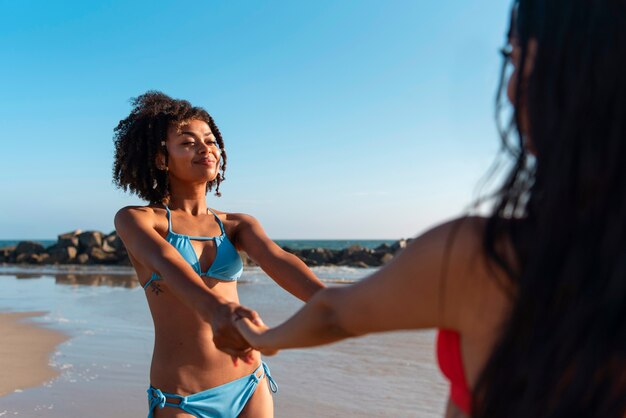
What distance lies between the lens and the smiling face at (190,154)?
10.6 feet

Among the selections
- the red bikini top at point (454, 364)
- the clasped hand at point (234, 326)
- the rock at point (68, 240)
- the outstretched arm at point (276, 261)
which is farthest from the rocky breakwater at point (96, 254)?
the red bikini top at point (454, 364)

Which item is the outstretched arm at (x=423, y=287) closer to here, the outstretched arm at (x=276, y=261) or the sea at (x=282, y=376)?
the outstretched arm at (x=276, y=261)

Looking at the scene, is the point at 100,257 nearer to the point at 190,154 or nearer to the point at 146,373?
the point at 146,373

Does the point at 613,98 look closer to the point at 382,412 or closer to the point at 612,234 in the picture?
the point at 612,234

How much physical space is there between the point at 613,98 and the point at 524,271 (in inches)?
12.6

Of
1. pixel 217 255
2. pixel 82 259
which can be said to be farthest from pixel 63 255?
pixel 217 255

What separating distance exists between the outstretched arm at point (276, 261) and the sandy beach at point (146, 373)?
108 inches

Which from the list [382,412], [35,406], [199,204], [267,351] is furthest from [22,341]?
[267,351]

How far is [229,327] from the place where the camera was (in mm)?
2195

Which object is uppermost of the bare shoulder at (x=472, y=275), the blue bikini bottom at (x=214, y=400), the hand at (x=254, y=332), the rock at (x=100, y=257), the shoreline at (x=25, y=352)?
the bare shoulder at (x=472, y=275)

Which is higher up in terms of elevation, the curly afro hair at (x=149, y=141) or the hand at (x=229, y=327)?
the curly afro hair at (x=149, y=141)

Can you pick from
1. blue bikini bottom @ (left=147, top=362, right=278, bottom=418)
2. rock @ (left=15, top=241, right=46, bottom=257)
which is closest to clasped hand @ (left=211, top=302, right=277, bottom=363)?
blue bikini bottom @ (left=147, top=362, right=278, bottom=418)

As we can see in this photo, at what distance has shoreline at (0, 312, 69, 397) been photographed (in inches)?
263

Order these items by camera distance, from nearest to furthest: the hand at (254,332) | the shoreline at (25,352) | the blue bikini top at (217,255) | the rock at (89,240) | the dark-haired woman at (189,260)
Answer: the hand at (254,332)
the dark-haired woman at (189,260)
the blue bikini top at (217,255)
the shoreline at (25,352)
the rock at (89,240)
